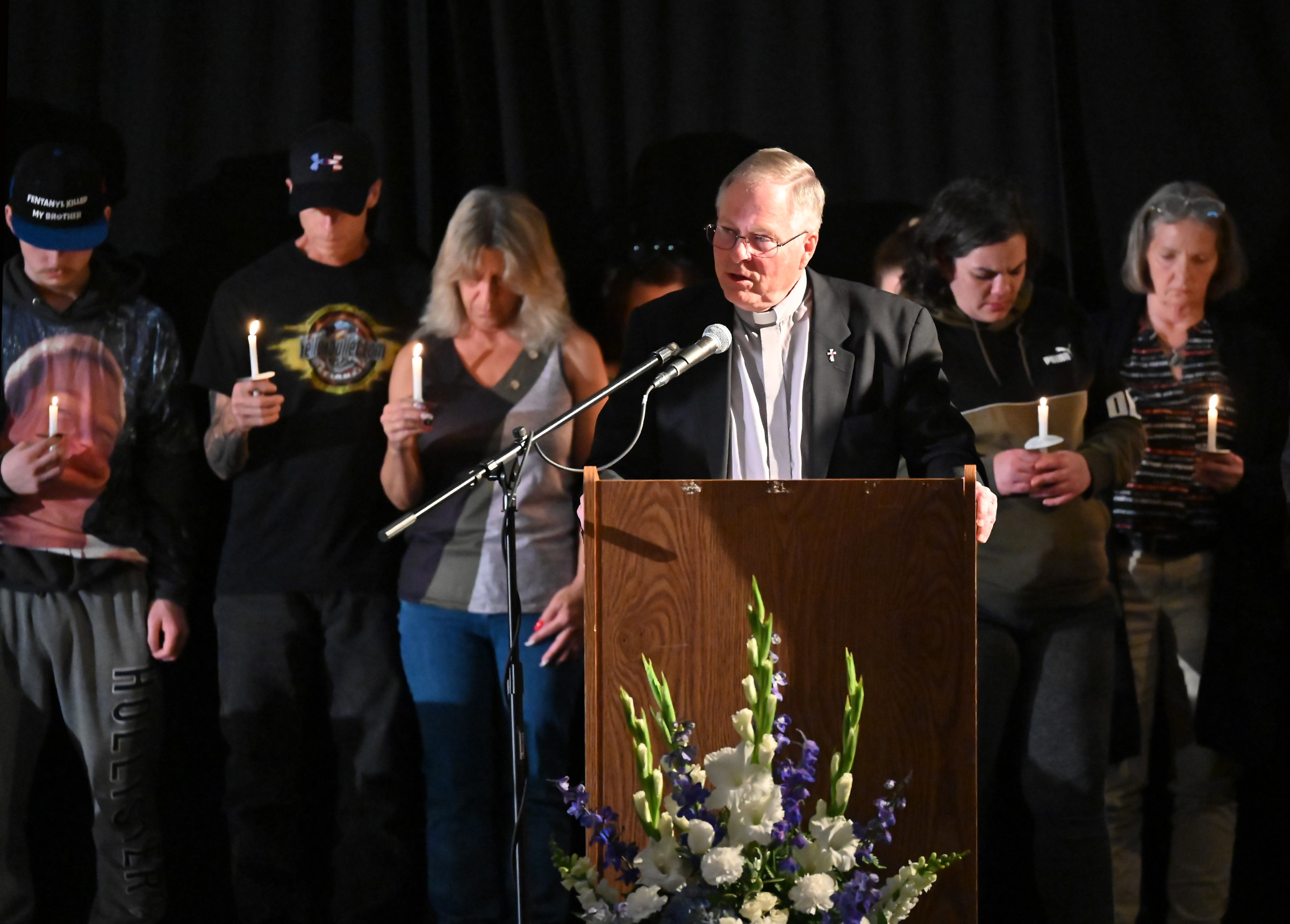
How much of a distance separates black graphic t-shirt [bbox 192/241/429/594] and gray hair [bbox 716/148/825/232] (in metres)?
1.23

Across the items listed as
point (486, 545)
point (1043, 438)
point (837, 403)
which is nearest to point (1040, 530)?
point (1043, 438)

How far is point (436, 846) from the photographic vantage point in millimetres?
3164

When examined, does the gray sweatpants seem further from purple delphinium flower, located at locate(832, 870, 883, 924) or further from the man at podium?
purple delphinium flower, located at locate(832, 870, 883, 924)

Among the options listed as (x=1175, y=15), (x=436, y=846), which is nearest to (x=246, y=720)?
(x=436, y=846)

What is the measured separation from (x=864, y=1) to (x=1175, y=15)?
0.85 m

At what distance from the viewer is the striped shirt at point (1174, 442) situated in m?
3.12

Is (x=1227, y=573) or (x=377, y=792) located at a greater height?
(x=1227, y=573)

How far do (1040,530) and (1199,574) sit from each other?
0.46m

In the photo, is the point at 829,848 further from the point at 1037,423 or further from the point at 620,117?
the point at 620,117

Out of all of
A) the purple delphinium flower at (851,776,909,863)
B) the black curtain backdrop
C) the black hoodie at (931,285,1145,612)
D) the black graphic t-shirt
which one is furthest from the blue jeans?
the purple delphinium flower at (851,776,909,863)

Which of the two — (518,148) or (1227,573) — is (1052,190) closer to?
(1227,573)

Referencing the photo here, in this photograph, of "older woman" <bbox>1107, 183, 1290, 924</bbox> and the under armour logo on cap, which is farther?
the under armour logo on cap

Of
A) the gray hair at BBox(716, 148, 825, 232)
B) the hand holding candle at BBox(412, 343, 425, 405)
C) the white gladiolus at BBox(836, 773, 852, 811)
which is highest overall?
the gray hair at BBox(716, 148, 825, 232)

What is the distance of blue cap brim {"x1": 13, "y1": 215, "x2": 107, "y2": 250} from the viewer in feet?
10.7
